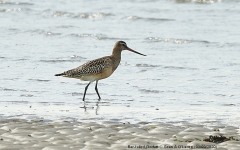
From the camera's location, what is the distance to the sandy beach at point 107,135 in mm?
6234

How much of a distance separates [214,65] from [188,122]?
6.11 meters

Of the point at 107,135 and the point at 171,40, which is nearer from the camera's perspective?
the point at 107,135

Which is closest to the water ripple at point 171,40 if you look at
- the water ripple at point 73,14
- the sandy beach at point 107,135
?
the water ripple at point 73,14

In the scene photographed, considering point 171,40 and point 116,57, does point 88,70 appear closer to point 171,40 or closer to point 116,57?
point 116,57

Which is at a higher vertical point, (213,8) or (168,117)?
(213,8)

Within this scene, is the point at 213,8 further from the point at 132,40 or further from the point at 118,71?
the point at 118,71

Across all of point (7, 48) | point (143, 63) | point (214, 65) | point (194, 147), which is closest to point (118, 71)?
point (143, 63)

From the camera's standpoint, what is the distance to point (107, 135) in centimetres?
685

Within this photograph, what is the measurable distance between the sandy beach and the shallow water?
531mm

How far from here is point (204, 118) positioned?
8.11 metres

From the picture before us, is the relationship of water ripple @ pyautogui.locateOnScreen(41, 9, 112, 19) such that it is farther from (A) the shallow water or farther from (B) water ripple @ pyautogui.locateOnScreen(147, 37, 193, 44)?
(B) water ripple @ pyautogui.locateOnScreen(147, 37, 193, 44)

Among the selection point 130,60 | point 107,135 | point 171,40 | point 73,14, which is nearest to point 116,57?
point 130,60

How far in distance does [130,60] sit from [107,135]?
8.35 metres

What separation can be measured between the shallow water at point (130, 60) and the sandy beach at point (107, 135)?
531 mm
